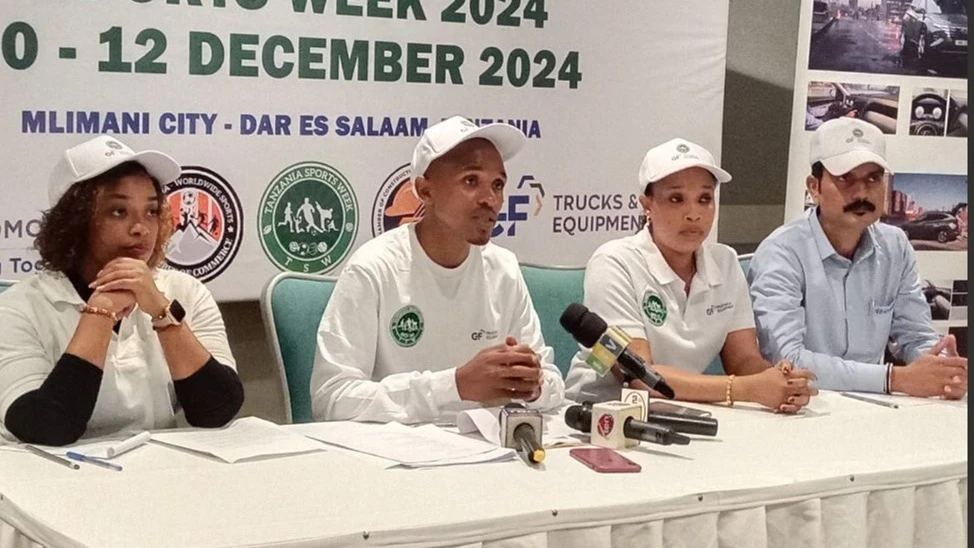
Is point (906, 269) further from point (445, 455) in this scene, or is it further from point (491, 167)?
point (445, 455)

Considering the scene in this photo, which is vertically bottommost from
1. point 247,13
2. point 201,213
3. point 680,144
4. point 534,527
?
point 534,527

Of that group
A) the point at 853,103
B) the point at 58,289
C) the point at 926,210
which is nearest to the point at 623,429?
the point at 58,289

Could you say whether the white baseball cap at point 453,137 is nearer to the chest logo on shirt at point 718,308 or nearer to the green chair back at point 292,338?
→ the green chair back at point 292,338

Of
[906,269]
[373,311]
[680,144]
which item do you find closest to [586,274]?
[680,144]

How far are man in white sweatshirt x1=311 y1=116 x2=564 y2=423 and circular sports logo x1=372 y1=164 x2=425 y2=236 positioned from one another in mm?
744

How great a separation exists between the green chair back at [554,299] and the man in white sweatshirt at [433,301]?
35 cm

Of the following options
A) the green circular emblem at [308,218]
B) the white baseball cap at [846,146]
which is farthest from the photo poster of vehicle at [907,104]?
the green circular emblem at [308,218]

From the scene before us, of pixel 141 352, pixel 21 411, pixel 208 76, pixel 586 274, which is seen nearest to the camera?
pixel 21 411

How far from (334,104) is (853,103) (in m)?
→ 1.83

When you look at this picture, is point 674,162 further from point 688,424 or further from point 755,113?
point 755,113

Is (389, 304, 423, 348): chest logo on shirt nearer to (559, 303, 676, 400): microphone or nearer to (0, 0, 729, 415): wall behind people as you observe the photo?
(559, 303, 676, 400): microphone

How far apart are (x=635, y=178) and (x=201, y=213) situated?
1370 millimetres

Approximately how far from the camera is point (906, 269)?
3.24 meters

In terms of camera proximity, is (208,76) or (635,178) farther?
(635,178)
